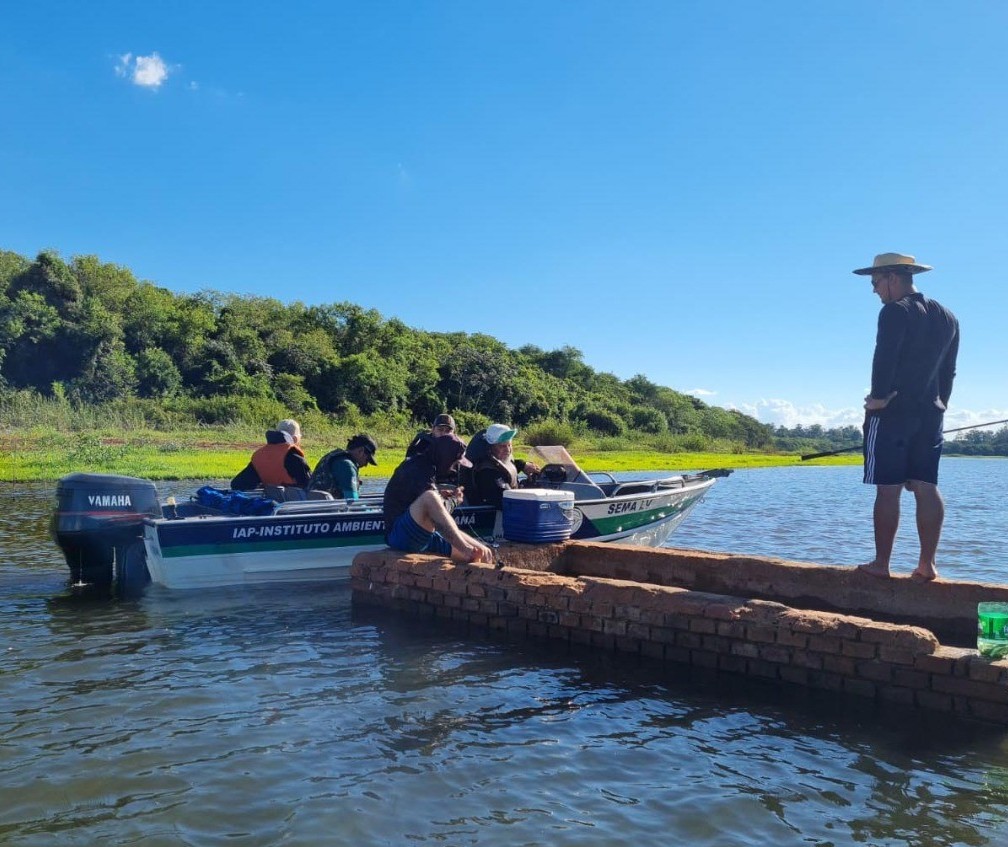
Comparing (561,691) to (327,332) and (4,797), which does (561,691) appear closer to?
(4,797)

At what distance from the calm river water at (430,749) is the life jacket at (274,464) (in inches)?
110

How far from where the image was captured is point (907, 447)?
6.10 metres

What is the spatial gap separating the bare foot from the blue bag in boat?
5.92m

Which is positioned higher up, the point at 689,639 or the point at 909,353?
the point at 909,353

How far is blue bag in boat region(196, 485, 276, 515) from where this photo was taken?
934 cm

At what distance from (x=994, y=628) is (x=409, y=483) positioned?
4992 millimetres

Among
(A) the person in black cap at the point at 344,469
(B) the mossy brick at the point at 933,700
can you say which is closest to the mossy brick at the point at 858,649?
(B) the mossy brick at the point at 933,700

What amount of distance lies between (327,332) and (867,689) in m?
65.4

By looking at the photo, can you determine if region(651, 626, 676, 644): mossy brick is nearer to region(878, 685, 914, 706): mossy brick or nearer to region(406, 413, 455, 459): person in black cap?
region(878, 685, 914, 706): mossy brick

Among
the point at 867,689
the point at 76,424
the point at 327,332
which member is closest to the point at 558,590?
the point at 867,689

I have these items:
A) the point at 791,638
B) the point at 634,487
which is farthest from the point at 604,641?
the point at 634,487

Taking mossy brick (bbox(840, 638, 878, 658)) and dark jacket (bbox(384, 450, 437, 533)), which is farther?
dark jacket (bbox(384, 450, 437, 533))

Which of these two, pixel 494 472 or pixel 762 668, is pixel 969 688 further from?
pixel 494 472

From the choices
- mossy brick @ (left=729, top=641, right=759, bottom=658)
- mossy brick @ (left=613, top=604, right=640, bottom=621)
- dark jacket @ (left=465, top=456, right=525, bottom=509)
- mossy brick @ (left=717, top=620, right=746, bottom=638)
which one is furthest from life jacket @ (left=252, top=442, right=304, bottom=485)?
mossy brick @ (left=729, top=641, right=759, bottom=658)
